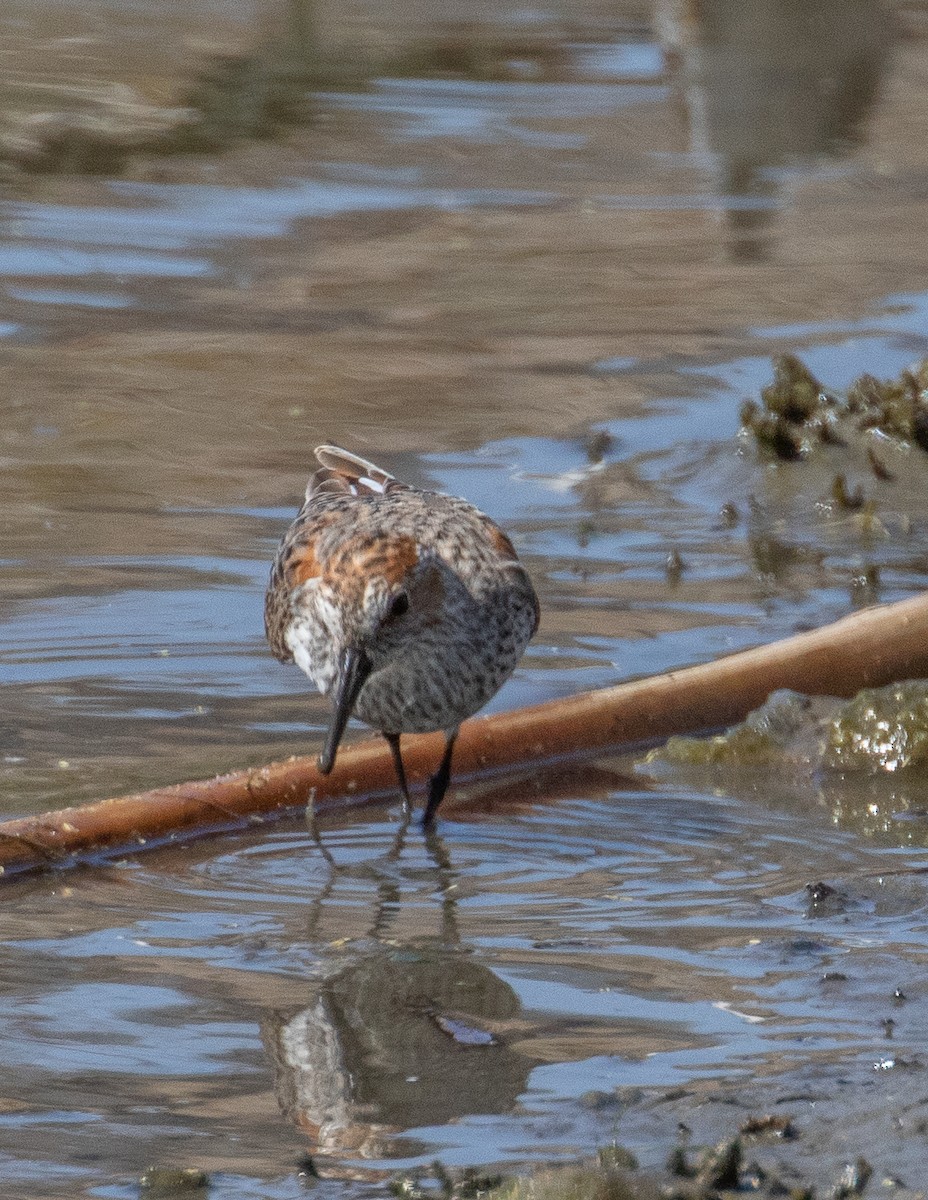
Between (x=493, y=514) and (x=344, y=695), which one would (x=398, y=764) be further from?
(x=493, y=514)

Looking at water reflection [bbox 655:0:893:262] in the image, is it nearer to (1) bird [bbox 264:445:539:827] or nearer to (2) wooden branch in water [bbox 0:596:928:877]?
(2) wooden branch in water [bbox 0:596:928:877]

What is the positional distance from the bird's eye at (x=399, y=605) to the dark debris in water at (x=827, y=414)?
315 cm

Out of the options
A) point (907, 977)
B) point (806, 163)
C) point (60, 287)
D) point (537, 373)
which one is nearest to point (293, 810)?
point (907, 977)

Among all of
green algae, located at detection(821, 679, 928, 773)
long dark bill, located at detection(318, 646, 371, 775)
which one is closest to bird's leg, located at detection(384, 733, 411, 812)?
long dark bill, located at detection(318, 646, 371, 775)

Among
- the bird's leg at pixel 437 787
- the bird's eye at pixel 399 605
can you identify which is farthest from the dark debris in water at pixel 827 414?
the bird's eye at pixel 399 605

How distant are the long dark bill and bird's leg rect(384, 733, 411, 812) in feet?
0.84

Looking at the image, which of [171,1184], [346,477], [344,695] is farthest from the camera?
[346,477]

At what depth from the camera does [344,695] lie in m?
5.39

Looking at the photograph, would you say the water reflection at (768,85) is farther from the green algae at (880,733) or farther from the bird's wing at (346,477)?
the green algae at (880,733)

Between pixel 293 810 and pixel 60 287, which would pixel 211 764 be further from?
pixel 60 287

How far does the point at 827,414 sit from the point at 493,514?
1.46 metres

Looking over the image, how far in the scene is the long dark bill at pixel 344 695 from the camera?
210 inches

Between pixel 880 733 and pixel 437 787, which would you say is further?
pixel 880 733

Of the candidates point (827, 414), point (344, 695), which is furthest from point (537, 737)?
point (827, 414)
